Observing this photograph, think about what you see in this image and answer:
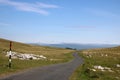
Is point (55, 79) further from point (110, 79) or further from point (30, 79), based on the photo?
point (110, 79)

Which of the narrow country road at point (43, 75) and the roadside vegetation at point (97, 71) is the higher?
the narrow country road at point (43, 75)

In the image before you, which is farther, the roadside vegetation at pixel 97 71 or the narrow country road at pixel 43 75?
the roadside vegetation at pixel 97 71

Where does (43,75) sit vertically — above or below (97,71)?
above

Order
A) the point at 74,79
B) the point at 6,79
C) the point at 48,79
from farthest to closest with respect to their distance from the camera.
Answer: the point at 74,79 < the point at 48,79 < the point at 6,79

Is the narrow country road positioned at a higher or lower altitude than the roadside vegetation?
higher

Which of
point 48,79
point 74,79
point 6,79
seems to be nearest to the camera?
point 6,79

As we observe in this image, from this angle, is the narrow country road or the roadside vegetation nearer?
the narrow country road

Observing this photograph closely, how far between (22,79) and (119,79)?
1069 cm

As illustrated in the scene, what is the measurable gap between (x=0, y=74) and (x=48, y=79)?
16.5 ft

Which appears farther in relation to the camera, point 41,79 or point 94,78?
point 94,78

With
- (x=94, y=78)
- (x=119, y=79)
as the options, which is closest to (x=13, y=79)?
(x=94, y=78)

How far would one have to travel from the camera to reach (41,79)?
23078 millimetres

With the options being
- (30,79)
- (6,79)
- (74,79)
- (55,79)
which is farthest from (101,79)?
(6,79)

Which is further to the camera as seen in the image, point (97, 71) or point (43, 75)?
point (97, 71)
